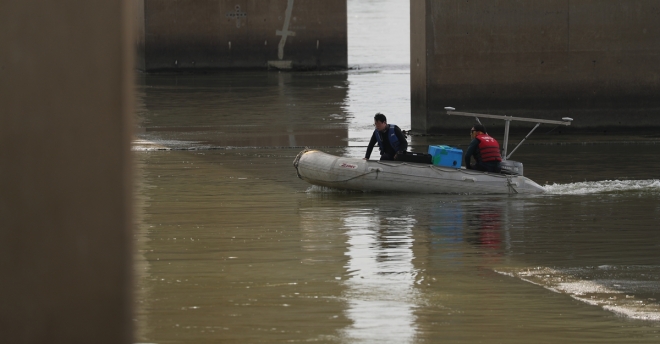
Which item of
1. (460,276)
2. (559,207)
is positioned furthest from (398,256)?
(559,207)

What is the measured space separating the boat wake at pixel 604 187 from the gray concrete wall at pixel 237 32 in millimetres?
24920

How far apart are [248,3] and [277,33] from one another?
152 centimetres

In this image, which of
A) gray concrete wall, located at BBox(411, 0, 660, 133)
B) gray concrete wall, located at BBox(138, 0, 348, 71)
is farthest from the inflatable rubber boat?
gray concrete wall, located at BBox(138, 0, 348, 71)

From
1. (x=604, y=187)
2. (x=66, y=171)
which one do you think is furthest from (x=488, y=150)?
(x=66, y=171)

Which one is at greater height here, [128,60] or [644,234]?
[128,60]

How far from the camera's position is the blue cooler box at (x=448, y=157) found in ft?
46.2

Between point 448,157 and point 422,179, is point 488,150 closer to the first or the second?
point 448,157

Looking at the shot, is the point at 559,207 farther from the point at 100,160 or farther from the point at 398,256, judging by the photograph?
the point at 100,160

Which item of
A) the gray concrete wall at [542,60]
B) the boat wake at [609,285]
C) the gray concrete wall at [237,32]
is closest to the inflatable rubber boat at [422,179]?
the boat wake at [609,285]

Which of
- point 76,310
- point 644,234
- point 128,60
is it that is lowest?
point 644,234

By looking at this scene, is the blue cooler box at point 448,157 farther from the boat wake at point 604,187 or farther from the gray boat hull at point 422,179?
the boat wake at point 604,187

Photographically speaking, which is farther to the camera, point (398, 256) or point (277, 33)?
point (277, 33)

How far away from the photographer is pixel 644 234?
11055 millimetres

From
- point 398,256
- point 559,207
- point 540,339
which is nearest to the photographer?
point 540,339
